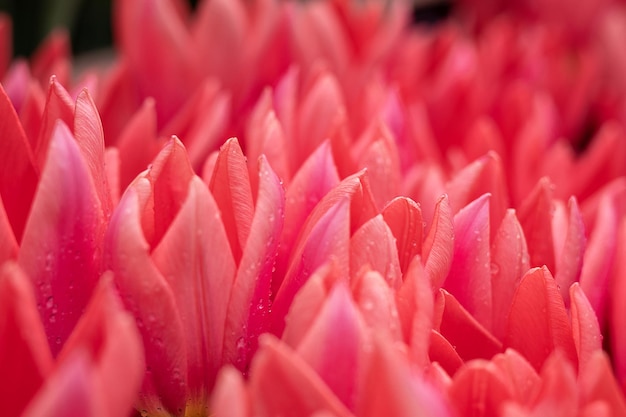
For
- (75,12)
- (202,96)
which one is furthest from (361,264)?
(75,12)

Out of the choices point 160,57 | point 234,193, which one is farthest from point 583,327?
point 160,57

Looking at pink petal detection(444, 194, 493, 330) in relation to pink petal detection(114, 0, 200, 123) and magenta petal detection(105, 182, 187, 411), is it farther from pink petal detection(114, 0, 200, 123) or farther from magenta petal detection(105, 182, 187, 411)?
pink petal detection(114, 0, 200, 123)

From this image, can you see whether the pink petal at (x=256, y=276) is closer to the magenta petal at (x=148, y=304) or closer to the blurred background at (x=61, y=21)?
the magenta petal at (x=148, y=304)

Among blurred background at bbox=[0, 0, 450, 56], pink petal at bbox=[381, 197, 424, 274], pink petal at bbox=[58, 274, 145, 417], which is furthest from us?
blurred background at bbox=[0, 0, 450, 56]

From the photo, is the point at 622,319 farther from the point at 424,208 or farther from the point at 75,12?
the point at 75,12

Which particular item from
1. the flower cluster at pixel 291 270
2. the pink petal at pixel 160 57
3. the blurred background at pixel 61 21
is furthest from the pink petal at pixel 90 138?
the blurred background at pixel 61 21

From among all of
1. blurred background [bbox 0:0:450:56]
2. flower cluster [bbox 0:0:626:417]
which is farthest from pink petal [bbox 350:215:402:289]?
blurred background [bbox 0:0:450:56]

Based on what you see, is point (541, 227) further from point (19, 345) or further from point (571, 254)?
point (19, 345)
